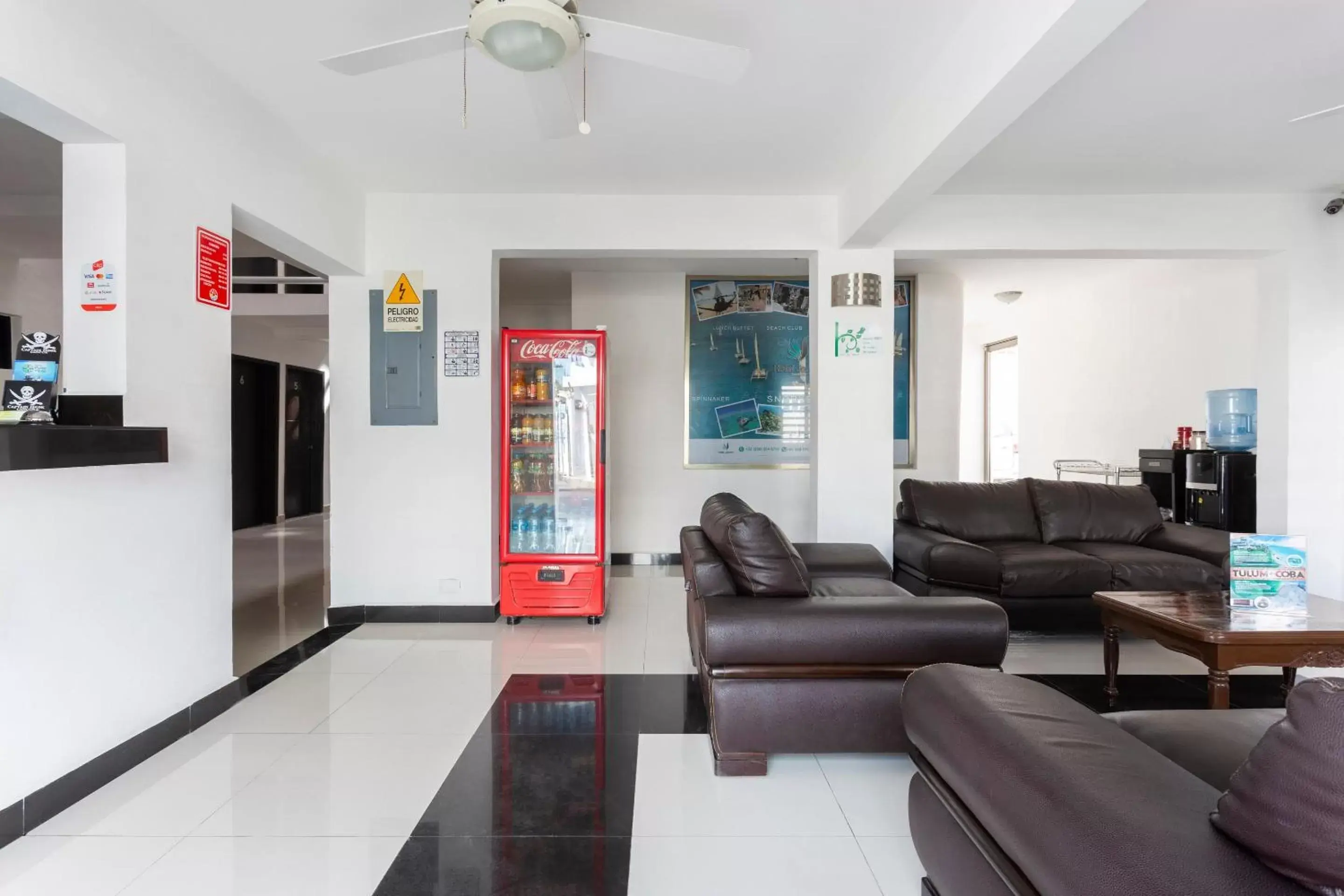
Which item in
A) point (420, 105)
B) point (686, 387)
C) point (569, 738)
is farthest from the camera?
point (686, 387)

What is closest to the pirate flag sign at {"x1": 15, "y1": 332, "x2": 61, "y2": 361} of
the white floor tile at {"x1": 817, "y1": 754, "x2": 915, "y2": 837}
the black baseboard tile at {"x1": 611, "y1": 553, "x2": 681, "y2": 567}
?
the white floor tile at {"x1": 817, "y1": 754, "x2": 915, "y2": 837}

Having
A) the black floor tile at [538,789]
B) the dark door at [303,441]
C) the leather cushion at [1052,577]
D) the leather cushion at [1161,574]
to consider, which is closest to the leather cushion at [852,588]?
the leather cushion at [1052,577]

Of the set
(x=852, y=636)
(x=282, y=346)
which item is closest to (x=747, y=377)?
(x=852, y=636)

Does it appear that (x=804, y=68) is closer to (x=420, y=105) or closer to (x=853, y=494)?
(x=420, y=105)

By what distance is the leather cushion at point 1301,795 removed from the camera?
798 millimetres

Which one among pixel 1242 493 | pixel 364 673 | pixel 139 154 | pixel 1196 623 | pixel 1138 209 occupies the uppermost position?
Answer: pixel 1138 209

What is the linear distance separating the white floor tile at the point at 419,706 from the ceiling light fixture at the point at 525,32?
2.34 m

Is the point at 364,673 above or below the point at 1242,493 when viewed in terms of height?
below

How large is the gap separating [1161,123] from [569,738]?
3.76 metres

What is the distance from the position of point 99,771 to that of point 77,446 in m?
1.09

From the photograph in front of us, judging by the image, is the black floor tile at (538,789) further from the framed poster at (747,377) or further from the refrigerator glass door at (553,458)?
the framed poster at (747,377)

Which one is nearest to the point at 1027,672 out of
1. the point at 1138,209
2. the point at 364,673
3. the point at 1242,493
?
the point at 1242,493

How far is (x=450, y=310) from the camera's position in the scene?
4055 mm

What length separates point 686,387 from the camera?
566 cm
